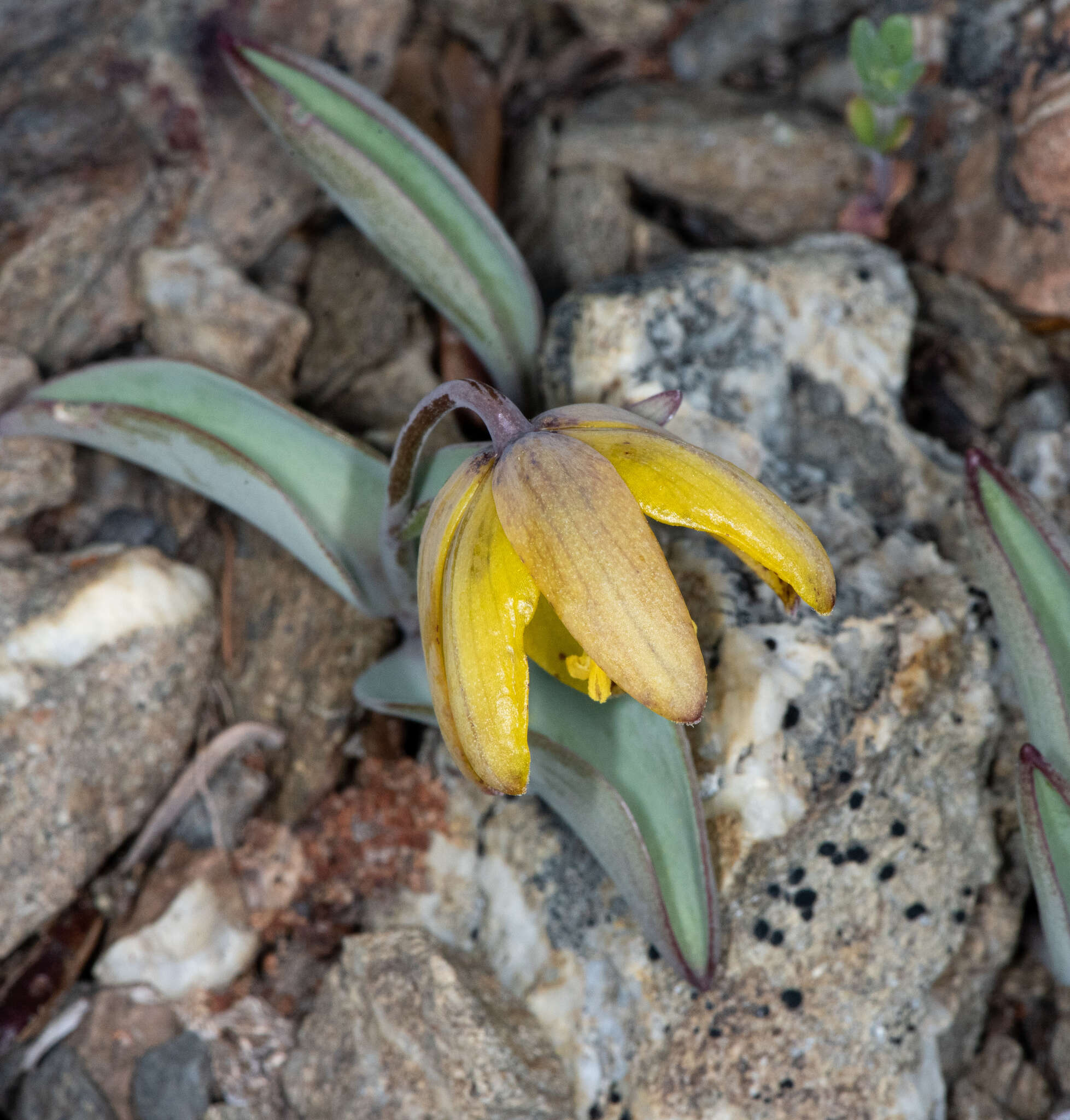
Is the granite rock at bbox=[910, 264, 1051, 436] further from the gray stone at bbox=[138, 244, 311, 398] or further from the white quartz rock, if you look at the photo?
the white quartz rock

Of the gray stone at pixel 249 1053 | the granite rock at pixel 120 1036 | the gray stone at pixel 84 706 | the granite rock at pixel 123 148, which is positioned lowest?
the gray stone at pixel 249 1053

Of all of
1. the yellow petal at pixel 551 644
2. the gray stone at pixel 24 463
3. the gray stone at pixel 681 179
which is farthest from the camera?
the gray stone at pixel 681 179

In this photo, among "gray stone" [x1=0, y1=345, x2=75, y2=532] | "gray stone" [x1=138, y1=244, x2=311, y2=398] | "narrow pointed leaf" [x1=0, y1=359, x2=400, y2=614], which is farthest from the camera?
"gray stone" [x1=138, y1=244, x2=311, y2=398]

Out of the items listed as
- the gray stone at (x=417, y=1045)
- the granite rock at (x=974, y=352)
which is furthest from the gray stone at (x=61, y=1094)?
the granite rock at (x=974, y=352)

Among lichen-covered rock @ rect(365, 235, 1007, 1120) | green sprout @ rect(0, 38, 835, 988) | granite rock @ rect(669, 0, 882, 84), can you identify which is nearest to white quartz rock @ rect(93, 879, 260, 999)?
lichen-covered rock @ rect(365, 235, 1007, 1120)

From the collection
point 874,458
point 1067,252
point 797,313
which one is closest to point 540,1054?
point 874,458

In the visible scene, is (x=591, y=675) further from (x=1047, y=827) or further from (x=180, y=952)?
(x=180, y=952)

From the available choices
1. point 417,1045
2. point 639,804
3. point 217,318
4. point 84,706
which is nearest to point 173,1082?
point 417,1045

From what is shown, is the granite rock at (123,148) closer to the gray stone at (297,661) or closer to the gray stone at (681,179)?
the gray stone at (681,179)
